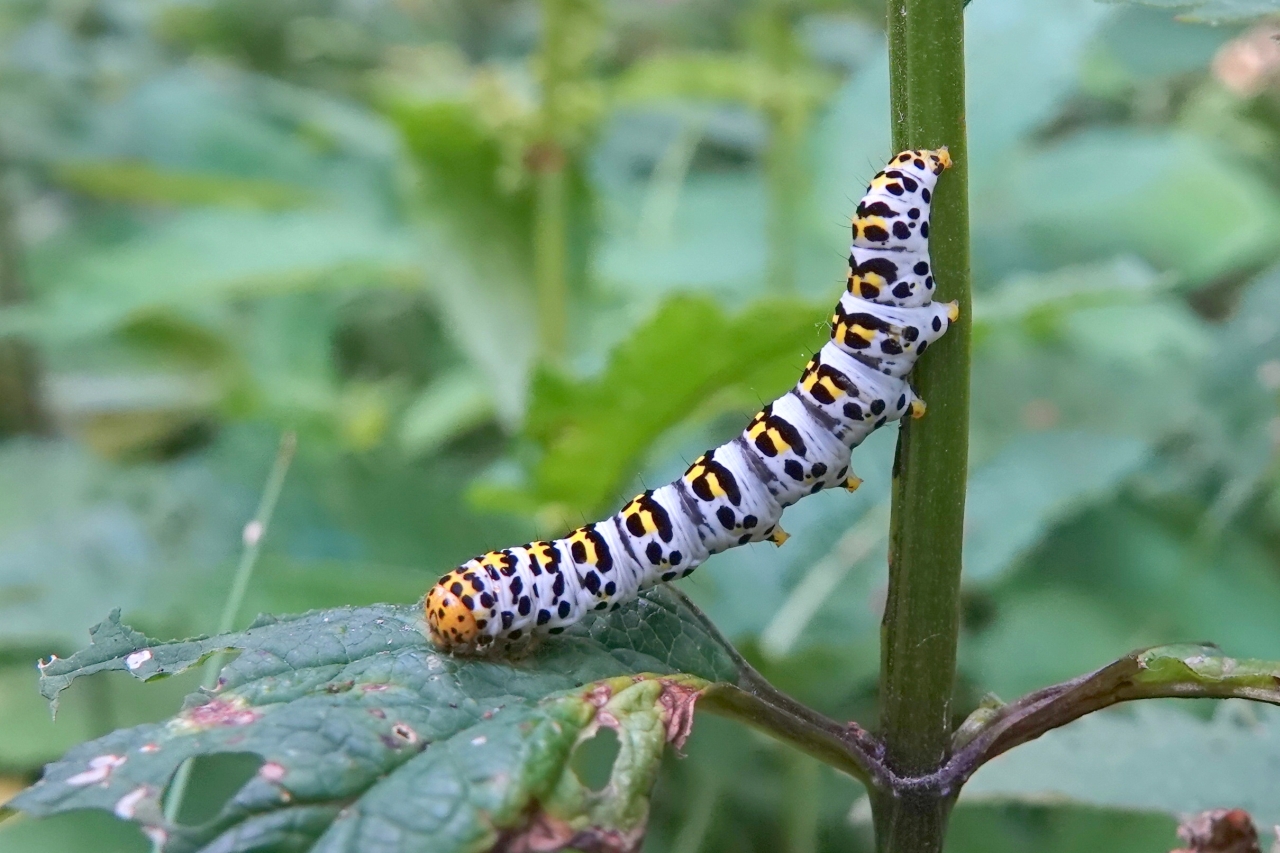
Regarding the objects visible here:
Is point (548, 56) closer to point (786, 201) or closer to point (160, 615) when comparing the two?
point (786, 201)

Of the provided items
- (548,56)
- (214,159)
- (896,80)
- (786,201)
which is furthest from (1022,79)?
(214,159)

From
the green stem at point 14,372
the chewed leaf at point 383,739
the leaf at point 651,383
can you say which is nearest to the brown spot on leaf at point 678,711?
the chewed leaf at point 383,739

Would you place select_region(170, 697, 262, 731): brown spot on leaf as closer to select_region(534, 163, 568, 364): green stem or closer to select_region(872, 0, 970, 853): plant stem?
select_region(872, 0, 970, 853): plant stem

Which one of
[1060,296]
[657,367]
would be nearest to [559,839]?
[657,367]

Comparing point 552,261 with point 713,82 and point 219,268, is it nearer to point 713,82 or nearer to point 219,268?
point 713,82

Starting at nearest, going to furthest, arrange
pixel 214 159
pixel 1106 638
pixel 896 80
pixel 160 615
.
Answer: pixel 896 80, pixel 160 615, pixel 1106 638, pixel 214 159

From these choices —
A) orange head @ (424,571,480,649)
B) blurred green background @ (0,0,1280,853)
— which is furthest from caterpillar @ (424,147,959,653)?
blurred green background @ (0,0,1280,853)
